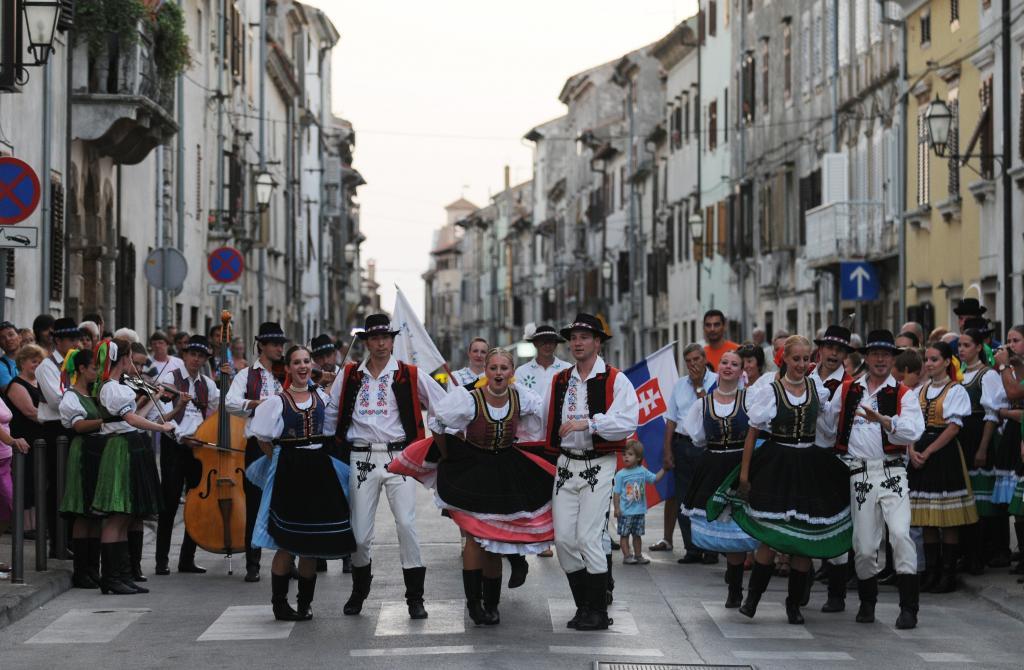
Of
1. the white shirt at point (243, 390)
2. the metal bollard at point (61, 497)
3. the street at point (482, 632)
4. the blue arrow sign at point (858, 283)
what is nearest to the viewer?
the street at point (482, 632)

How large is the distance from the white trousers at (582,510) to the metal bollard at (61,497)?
386 centimetres

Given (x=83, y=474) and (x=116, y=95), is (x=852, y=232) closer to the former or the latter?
(x=116, y=95)

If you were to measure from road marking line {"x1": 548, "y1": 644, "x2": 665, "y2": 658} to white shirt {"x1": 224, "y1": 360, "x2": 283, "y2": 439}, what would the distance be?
3.98 metres

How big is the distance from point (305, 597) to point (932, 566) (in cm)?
486

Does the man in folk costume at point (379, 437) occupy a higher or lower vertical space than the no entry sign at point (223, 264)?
lower

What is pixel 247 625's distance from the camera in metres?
12.1

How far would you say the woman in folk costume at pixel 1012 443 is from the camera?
47.0 feet

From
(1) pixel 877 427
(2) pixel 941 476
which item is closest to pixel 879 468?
(1) pixel 877 427

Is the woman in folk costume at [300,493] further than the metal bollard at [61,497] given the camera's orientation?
No

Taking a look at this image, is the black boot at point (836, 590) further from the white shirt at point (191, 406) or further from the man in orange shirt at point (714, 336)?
the white shirt at point (191, 406)

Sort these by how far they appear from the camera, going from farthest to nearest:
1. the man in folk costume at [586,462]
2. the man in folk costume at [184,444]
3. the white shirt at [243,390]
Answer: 1. the man in folk costume at [184,444]
2. the white shirt at [243,390]
3. the man in folk costume at [586,462]

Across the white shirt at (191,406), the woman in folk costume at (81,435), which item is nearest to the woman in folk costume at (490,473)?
the woman in folk costume at (81,435)

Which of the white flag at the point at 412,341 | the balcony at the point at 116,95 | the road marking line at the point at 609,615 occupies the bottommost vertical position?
the road marking line at the point at 609,615

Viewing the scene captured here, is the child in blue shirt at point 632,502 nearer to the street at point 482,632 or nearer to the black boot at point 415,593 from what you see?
the street at point 482,632
